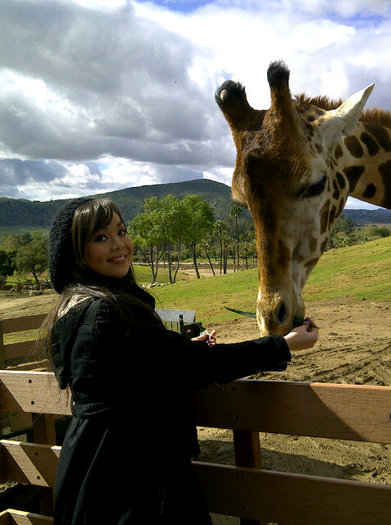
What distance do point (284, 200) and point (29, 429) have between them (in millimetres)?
4948

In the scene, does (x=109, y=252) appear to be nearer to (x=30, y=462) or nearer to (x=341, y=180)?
(x=30, y=462)

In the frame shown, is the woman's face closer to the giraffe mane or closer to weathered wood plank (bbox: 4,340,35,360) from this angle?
the giraffe mane

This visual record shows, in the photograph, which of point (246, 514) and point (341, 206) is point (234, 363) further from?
point (341, 206)

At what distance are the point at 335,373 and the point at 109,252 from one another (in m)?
7.19

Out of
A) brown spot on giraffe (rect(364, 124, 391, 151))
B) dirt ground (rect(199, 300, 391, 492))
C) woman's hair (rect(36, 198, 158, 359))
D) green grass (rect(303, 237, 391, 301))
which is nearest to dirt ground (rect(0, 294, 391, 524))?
dirt ground (rect(199, 300, 391, 492))

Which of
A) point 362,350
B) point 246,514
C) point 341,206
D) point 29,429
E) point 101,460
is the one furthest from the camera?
point 362,350

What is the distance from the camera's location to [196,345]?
2.10 meters

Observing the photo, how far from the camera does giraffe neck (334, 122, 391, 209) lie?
4168mm

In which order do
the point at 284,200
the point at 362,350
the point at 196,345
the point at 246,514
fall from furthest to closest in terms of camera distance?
the point at 362,350 → the point at 284,200 → the point at 246,514 → the point at 196,345

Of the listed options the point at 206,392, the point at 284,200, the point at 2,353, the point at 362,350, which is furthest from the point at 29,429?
the point at 362,350

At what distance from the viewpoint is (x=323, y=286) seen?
66.7 ft

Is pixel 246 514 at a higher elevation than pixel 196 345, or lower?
lower

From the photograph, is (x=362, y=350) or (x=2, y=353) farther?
(x=362, y=350)

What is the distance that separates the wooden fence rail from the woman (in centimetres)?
30
